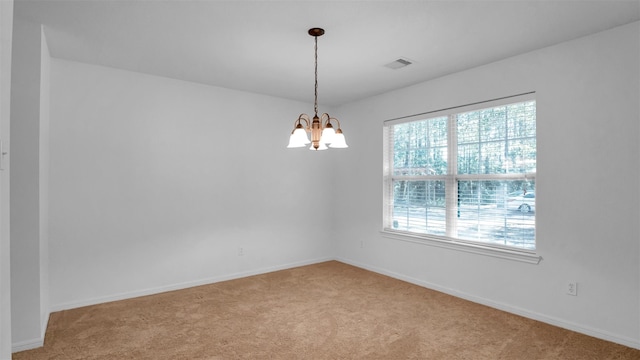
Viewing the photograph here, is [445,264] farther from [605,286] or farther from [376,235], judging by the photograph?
[605,286]

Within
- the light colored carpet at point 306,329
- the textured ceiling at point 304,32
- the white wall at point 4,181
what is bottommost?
the light colored carpet at point 306,329

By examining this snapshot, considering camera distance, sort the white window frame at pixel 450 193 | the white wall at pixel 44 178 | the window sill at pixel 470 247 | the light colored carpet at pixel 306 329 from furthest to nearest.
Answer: the white window frame at pixel 450 193, the window sill at pixel 470 247, the white wall at pixel 44 178, the light colored carpet at pixel 306 329

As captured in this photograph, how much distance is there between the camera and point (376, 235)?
5.12 m

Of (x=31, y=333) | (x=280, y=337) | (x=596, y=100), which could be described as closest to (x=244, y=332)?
(x=280, y=337)

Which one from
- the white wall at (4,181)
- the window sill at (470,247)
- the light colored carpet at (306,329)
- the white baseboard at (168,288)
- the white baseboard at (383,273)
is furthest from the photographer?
the white baseboard at (168,288)

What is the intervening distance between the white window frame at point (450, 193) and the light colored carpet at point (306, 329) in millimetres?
581

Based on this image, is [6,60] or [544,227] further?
[544,227]

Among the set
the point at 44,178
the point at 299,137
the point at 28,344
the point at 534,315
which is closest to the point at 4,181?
the point at 299,137

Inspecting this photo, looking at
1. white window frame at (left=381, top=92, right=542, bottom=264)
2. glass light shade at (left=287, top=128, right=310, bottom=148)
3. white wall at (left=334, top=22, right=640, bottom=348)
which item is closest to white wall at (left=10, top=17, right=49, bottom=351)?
glass light shade at (left=287, top=128, right=310, bottom=148)

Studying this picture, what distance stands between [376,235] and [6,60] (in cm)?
440

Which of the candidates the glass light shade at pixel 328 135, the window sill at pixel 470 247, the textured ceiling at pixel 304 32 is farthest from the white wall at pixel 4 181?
the window sill at pixel 470 247

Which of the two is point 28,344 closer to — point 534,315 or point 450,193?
point 450,193

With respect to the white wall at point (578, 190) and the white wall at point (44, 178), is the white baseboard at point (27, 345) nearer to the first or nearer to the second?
the white wall at point (44, 178)

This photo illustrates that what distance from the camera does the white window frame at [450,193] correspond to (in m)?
3.56
